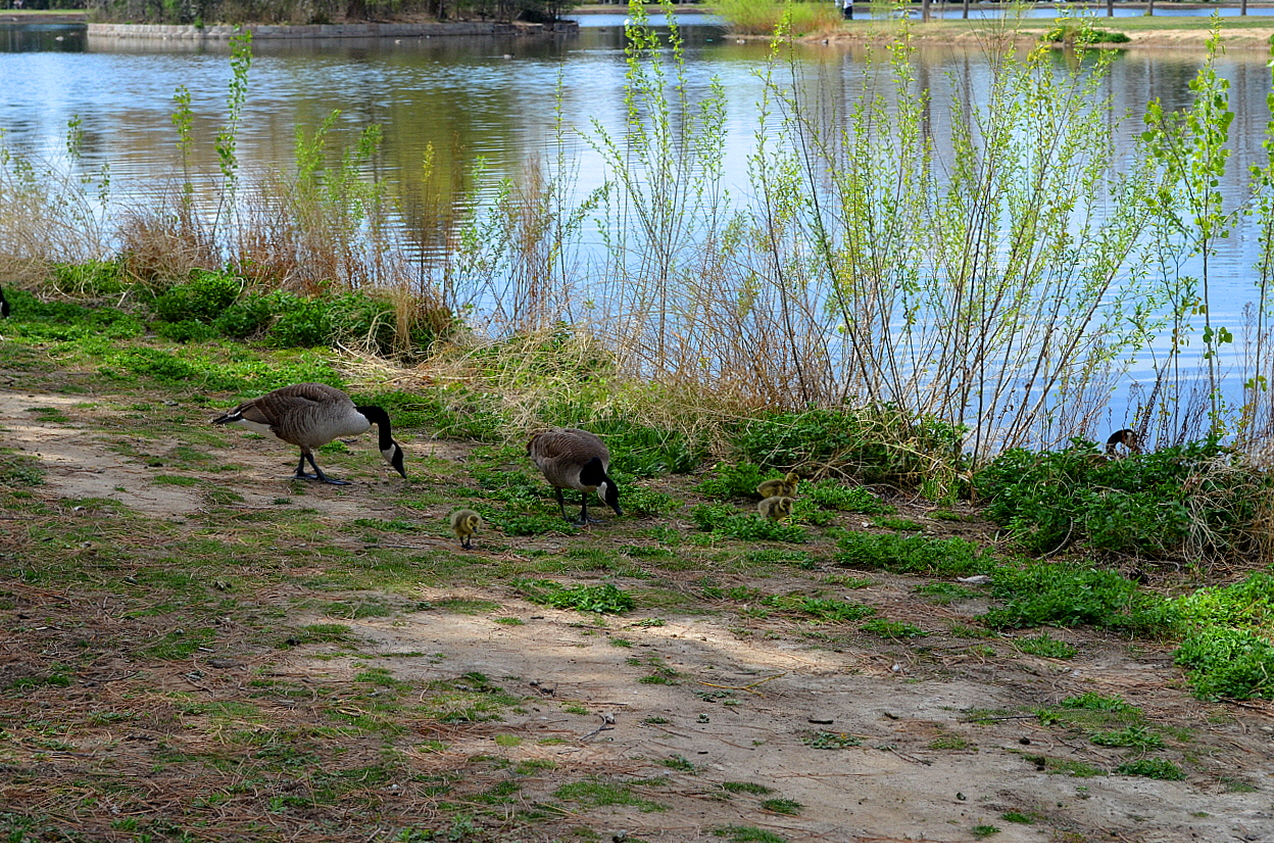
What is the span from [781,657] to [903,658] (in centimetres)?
61

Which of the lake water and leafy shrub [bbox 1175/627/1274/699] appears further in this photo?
the lake water

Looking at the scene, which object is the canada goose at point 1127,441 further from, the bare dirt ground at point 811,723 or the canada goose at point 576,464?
the canada goose at point 576,464

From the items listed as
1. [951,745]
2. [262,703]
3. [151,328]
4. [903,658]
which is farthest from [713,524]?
[151,328]

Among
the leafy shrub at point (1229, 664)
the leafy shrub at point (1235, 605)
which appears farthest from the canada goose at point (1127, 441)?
the leafy shrub at point (1229, 664)

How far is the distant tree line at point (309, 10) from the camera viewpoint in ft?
251

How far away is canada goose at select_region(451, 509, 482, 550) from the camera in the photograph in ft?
21.6

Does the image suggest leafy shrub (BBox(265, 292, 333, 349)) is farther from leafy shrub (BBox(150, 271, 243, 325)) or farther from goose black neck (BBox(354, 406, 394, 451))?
goose black neck (BBox(354, 406, 394, 451))

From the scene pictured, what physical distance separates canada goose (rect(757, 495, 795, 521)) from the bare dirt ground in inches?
43.1

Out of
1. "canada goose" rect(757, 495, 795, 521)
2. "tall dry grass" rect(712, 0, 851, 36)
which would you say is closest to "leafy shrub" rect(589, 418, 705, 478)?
"canada goose" rect(757, 495, 795, 521)

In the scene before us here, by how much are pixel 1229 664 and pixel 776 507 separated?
290 centimetres

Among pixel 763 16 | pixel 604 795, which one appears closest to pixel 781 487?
pixel 604 795

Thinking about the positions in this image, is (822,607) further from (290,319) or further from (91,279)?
(91,279)

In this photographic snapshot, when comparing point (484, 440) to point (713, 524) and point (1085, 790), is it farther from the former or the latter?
point (1085, 790)

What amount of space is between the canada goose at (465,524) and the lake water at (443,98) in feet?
14.5
